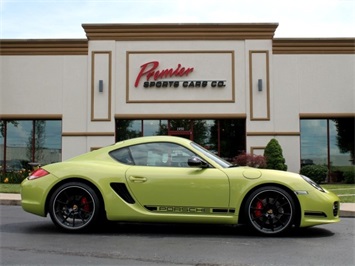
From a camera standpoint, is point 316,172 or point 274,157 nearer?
point 274,157

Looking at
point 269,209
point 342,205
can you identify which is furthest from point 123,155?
point 342,205

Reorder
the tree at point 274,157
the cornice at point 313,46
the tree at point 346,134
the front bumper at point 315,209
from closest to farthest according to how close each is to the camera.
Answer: the front bumper at point 315,209, the tree at point 274,157, the cornice at point 313,46, the tree at point 346,134

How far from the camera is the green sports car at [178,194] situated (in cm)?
591

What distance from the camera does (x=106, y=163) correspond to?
6.34 m

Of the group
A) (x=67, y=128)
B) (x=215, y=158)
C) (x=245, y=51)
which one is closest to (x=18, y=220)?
(x=215, y=158)

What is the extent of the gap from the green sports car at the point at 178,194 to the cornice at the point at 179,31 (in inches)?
559

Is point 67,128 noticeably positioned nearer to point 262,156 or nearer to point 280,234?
point 262,156

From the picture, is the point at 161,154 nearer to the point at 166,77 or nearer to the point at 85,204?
the point at 85,204

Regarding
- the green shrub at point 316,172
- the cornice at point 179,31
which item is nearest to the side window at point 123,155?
the green shrub at point 316,172

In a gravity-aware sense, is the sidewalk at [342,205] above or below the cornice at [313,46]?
below

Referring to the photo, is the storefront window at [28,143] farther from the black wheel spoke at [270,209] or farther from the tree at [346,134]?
the black wheel spoke at [270,209]

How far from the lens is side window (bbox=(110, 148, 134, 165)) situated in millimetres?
6348

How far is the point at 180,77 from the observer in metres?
19.7

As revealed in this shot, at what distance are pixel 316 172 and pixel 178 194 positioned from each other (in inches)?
543
